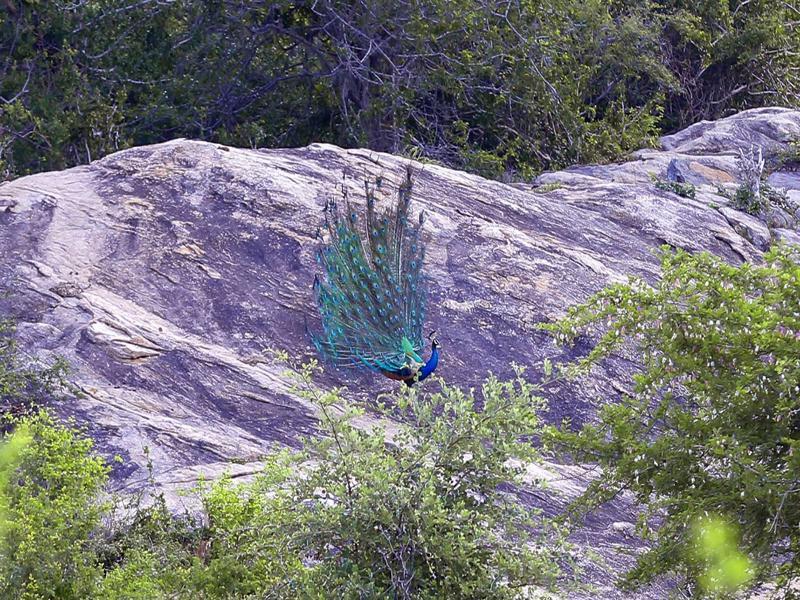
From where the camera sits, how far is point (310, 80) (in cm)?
1423

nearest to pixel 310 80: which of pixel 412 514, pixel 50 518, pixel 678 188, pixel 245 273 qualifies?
pixel 678 188

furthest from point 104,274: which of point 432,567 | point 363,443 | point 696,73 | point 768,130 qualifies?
point 696,73

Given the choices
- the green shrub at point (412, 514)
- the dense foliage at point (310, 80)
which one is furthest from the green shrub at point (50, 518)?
the dense foliage at point (310, 80)

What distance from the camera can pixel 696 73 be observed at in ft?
55.4

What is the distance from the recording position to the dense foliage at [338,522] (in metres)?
5.30

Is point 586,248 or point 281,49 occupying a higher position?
point 281,49

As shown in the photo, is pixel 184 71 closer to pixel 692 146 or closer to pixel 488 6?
pixel 488 6

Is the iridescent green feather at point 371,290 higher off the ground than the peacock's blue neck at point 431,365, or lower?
higher

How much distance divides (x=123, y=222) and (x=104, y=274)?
2.15 ft

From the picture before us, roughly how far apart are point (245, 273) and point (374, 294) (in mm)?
1061

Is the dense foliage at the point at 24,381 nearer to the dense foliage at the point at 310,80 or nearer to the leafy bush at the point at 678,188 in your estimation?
the dense foliage at the point at 310,80

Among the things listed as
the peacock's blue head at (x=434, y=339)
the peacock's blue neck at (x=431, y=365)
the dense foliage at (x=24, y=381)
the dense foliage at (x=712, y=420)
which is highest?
the dense foliage at (x=712, y=420)

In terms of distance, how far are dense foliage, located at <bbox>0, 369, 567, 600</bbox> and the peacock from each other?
7.69 feet

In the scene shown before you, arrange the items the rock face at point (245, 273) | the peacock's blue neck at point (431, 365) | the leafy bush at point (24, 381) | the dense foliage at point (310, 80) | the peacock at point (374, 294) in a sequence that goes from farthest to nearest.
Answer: the dense foliage at point (310, 80)
the peacock at point (374, 294)
the peacock's blue neck at point (431, 365)
the rock face at point (245, 273)
the leafy bush at point (24, 381)
